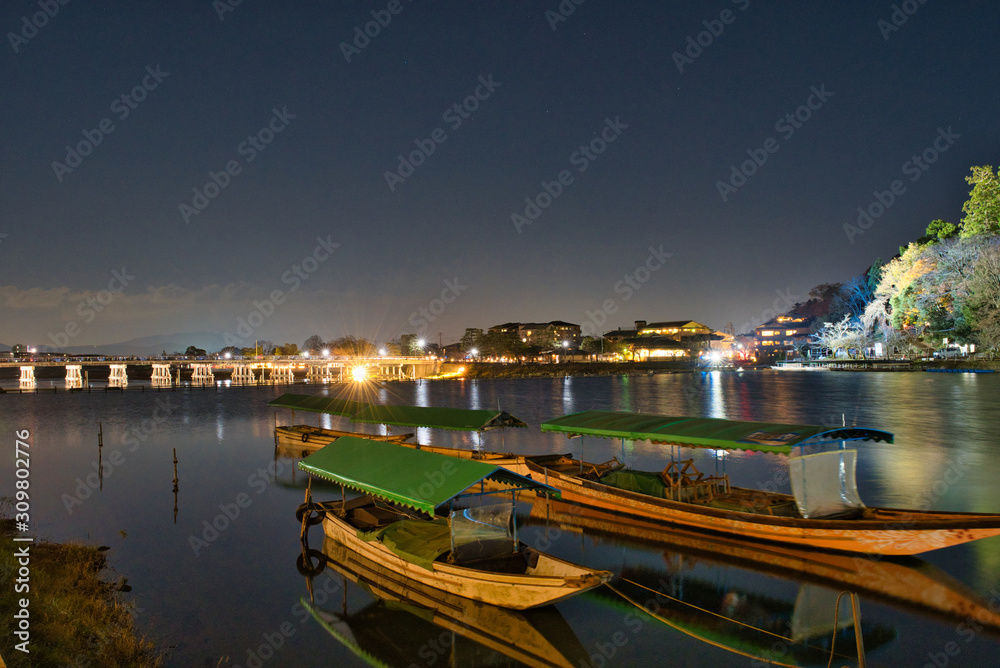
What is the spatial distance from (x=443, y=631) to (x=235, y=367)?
133m

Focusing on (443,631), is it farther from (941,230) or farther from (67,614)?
(941,230)

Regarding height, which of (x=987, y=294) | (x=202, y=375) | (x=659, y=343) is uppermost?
(x=987, y=294)

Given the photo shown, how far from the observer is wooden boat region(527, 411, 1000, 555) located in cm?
1079

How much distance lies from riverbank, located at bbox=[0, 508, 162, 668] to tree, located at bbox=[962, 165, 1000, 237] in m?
65.9

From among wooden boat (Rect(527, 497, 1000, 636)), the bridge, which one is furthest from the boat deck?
the bridge

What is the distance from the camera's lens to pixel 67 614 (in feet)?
29.4

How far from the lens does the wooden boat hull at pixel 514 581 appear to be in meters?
8.72

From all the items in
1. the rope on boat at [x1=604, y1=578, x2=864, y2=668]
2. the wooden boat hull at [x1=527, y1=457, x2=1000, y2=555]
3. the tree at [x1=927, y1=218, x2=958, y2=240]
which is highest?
the tree at [x1=927, y1=218, x2=958, y2=240]

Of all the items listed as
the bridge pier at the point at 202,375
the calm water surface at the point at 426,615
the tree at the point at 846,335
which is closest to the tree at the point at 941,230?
the tree at the point at 846,335

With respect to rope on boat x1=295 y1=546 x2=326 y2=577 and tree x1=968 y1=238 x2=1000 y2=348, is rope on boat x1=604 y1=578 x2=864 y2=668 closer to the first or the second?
rope on boat x1=295 y1=546 x2=326 y2=577

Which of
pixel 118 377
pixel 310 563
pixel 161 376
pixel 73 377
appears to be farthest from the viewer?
pixel 161 376

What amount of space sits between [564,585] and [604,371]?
118610 millimetres

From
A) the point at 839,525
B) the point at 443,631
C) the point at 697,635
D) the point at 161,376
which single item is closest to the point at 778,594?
the point at 839,525

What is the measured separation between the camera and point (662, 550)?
13266mm
